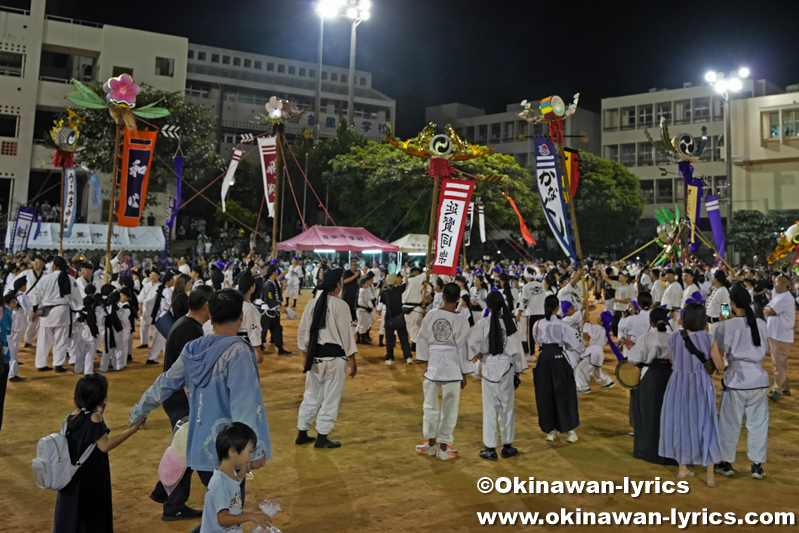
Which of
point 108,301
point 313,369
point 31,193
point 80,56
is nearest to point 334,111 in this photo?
point 80,56

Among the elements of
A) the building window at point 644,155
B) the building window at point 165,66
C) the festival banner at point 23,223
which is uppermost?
the building window at point 165,66

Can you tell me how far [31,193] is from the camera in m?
33.5

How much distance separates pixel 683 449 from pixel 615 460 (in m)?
0.79

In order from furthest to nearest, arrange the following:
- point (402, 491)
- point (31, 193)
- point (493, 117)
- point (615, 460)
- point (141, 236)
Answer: point (493, 117) → point (31, 193) → point (141, 236) → point (615, 460) → point (402, 491)

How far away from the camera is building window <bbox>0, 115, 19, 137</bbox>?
32.1 metres

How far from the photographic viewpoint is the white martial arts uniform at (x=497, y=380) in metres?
5.61

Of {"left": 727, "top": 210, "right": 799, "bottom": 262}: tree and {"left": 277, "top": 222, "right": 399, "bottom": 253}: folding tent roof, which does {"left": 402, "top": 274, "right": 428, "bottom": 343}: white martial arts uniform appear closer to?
{"left": 277, "top": 222, "right": 399, "bottom": 253}: folding tent roof

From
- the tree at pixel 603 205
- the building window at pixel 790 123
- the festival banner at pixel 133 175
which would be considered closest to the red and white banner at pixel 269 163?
the festival banner at pixel 133 175

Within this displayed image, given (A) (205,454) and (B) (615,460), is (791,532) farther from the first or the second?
(A) (205,454)

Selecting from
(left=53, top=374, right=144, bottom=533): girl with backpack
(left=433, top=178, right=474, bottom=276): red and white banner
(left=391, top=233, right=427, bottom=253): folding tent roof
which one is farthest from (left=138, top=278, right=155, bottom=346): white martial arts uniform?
(left=391, top=233, right=427, bottom=253): folding tent roof

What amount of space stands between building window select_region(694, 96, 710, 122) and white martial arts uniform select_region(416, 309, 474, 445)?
45.3 m

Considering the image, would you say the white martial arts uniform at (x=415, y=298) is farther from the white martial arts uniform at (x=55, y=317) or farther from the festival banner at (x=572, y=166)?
the white martial arts uniform at (x=55, y=317)

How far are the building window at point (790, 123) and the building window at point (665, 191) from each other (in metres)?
7.95

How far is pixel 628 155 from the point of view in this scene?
1811 inches
